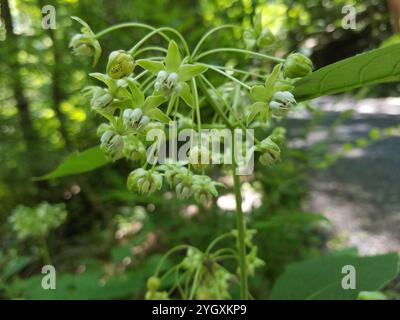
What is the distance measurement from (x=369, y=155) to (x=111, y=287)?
10.9ft

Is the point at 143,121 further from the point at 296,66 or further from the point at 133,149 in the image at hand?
the point at 296,66

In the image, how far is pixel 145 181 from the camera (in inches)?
33.0

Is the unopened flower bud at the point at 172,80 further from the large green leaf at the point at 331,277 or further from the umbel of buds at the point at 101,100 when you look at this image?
the large green leaf at the point at 331,277

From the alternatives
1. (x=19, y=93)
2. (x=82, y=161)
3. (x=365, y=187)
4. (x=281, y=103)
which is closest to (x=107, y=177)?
(x=19, y=93)

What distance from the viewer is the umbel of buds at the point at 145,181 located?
839 millimetres

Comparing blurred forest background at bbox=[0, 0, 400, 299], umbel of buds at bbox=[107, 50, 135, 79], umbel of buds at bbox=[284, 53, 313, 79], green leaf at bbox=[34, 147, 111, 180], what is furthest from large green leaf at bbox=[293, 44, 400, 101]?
blurred forest background at bbox=[0, 0, 400, 299]

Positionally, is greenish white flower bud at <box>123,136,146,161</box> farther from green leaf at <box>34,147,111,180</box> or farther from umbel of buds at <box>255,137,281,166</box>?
umbel of buds at <box>255,137,281,166</box>

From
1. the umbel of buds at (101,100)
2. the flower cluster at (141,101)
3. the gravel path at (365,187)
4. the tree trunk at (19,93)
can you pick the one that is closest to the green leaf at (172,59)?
the flower cluster at (141,101)

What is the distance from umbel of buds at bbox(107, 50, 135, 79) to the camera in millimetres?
714

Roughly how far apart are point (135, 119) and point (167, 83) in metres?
0.09

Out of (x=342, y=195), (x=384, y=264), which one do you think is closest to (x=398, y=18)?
(x=384, y=264)

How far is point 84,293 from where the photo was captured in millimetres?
1676
